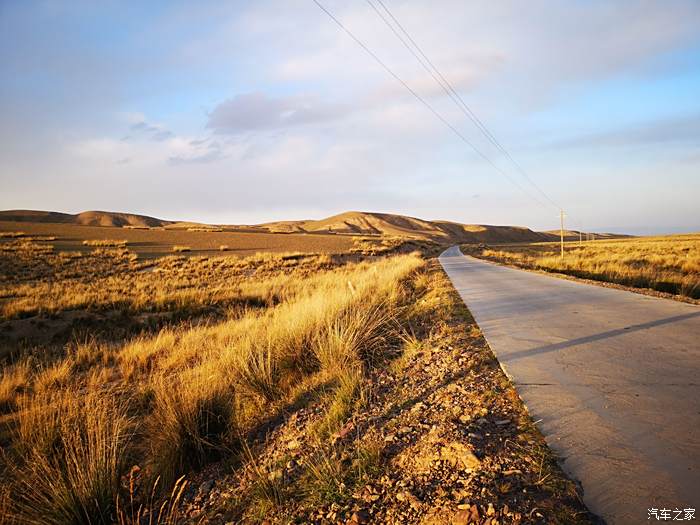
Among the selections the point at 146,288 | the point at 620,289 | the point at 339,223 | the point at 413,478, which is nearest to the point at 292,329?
the point at 413,478

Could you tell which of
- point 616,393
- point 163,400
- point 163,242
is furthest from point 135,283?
point 163,242

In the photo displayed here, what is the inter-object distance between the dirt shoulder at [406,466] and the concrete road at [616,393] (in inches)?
8.8

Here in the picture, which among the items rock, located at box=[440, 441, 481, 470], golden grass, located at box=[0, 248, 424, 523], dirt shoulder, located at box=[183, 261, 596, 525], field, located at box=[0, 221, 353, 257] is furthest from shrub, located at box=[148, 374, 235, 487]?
field, located at box=[0, 221, 353, 257]

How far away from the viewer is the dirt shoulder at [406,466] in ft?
7.46

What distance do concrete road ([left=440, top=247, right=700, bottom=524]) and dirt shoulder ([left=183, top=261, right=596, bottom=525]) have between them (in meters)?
0.22

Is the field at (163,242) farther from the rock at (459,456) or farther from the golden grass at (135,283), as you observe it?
the rock at (459,456)

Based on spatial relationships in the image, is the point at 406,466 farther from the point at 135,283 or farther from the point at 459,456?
the point at 135,283

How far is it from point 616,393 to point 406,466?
2269 millimetres

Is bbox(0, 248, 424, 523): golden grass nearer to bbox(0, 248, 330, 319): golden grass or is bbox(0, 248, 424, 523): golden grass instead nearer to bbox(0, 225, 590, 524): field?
bbox(0, 225, 590, 524): field

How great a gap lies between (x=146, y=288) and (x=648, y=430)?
2173 cm

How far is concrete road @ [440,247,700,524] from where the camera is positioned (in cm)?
230

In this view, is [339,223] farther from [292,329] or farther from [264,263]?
[292,329]

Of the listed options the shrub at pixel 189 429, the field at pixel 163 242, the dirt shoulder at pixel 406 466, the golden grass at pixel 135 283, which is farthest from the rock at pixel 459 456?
the field at pixel 163 242

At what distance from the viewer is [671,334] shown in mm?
5422
